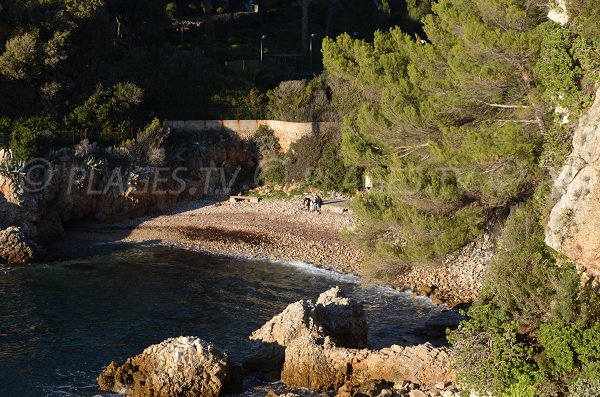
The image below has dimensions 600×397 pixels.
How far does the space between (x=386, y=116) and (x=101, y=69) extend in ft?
94.3

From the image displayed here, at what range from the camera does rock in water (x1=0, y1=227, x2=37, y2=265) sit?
3447cm

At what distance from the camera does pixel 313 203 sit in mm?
41781

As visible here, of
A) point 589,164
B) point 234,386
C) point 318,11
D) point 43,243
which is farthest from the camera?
point 318,11

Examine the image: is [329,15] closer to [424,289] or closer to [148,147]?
[148,147]

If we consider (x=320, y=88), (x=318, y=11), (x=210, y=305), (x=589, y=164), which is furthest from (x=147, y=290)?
(x=318, y=11)

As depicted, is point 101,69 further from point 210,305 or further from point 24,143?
point 210,305

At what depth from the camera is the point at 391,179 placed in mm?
23328

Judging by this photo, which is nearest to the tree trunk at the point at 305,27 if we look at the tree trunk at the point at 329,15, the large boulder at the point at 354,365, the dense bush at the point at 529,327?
the tree trunk at the point at 329,15

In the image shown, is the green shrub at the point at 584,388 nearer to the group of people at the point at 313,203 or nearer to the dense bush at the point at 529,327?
the dense bush at the point at 529,327

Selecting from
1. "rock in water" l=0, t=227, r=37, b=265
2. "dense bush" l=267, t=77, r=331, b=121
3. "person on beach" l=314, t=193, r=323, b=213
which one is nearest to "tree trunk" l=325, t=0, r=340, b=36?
"dense bush" l=267, t=77, r=331, b=121

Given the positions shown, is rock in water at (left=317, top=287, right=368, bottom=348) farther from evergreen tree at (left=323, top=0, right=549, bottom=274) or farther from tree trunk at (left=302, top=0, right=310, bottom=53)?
tree trunk at (left=302, top=0, right=310, bottom=53)

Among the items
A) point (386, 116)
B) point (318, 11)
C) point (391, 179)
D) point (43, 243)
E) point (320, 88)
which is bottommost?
point (43, 243)

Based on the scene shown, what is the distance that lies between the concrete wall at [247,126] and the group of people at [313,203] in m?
6.11

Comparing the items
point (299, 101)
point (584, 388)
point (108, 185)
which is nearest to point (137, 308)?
point (108, 185)
